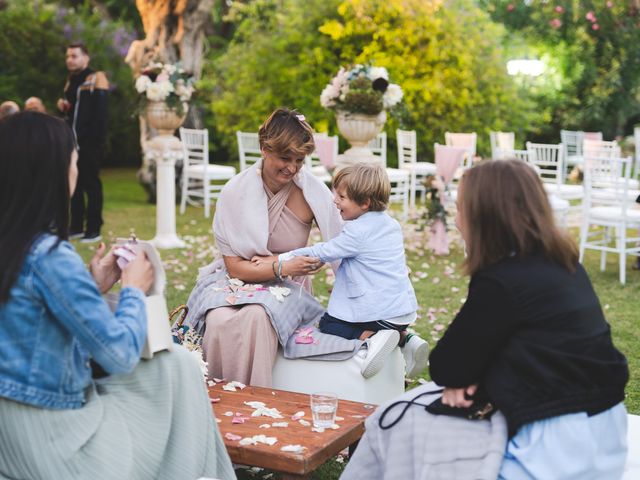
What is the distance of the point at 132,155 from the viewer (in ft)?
64.2

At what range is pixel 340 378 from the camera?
377 centimetres

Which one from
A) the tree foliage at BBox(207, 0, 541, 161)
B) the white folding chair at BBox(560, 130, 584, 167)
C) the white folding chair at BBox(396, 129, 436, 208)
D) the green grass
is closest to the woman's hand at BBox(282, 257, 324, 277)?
the green grass

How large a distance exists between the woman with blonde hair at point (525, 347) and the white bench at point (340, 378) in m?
1.27

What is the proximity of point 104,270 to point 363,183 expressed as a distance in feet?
4.65

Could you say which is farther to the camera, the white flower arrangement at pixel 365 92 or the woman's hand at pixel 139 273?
the white flower arrangement at pixel 365 92

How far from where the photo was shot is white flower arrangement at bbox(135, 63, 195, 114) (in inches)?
376

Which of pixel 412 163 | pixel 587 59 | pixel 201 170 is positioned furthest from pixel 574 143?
A: pixel 201 170

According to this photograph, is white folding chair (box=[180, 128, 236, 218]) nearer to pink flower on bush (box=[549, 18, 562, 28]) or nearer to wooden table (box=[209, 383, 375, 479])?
wooden table (box=[209, 383, 375, 479])

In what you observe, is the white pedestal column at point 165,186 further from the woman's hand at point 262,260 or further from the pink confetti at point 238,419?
the pink confetti at point 238,419

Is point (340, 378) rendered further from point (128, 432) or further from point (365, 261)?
point (128, 432)

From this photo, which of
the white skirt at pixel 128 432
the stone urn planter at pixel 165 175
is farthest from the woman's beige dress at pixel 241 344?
the stone urn planter at pixel 165 175

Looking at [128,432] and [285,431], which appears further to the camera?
[285,431]

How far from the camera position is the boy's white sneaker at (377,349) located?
12.2 feet

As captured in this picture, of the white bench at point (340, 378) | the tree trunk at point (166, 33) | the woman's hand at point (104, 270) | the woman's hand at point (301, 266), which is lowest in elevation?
the white bench at point (340, 378)
